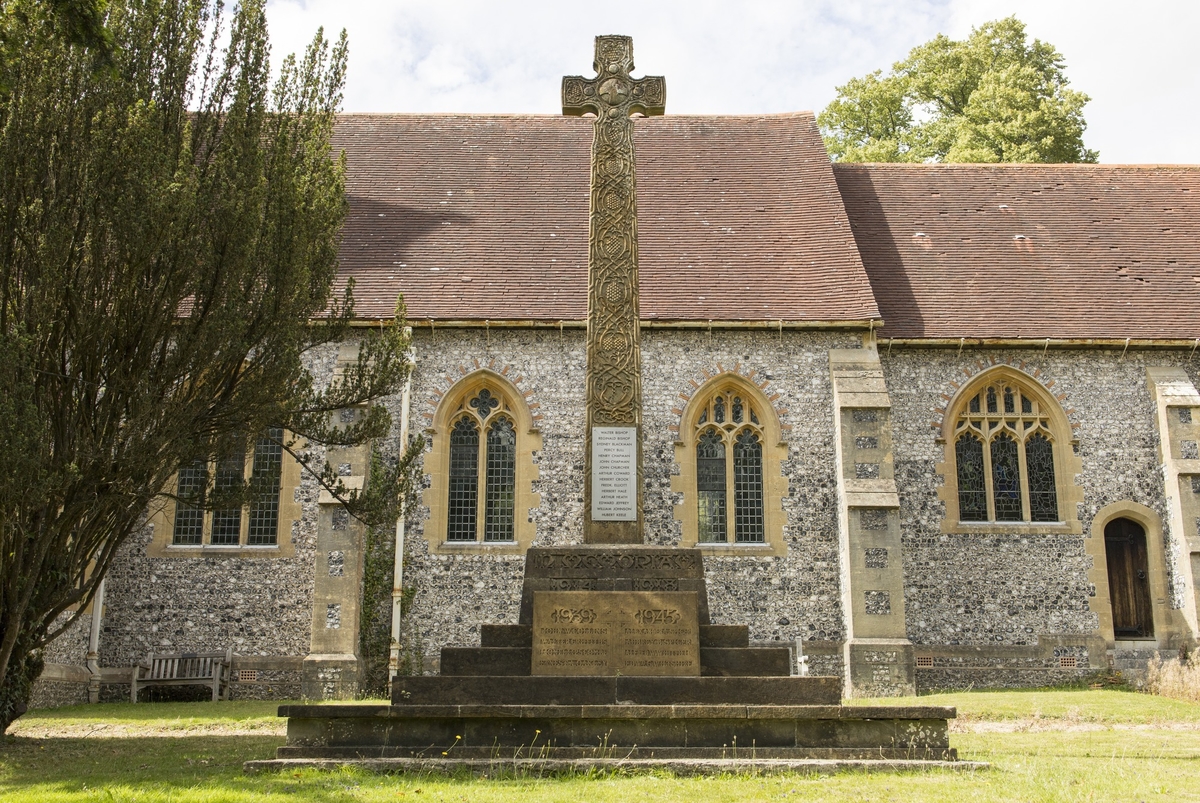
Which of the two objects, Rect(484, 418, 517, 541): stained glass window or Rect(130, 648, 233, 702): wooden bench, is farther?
Rect(484, 418, 517, 541): stained glass window

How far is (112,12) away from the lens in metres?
10.2

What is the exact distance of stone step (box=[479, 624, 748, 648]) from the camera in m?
8.98

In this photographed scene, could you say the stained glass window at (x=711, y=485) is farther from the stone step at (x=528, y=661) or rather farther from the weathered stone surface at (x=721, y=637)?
the stone step at (x=528, y=661)

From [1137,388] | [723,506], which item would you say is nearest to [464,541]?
[723,506]

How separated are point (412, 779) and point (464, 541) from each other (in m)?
9.26

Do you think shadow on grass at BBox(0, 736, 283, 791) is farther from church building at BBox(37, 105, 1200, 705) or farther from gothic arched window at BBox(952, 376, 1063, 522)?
gothic arched window at BBox(952, 376, 1063, 522)

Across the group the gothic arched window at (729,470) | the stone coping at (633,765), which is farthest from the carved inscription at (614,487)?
the gothic arched window at (729,470)

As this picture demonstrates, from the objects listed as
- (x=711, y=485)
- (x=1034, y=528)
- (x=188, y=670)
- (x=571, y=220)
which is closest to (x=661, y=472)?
(x=711, y=485)

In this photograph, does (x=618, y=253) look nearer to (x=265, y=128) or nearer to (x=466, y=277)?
(x=265, y=128)

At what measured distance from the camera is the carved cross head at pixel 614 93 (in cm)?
1059

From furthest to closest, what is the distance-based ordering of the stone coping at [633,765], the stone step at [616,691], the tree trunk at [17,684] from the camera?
1. the tree trunk at [17,684]
2. the stone step at [616,691]
3. the stone coping at [633,765]

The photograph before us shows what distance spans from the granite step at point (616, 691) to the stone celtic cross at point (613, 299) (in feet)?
4.84

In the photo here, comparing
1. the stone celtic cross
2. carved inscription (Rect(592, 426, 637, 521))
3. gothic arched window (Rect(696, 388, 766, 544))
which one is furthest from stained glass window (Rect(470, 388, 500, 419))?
carved inscription (Rect(592, 426, 637, 521))

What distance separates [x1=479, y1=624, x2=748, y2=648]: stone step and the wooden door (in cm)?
1036
